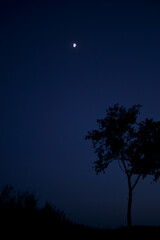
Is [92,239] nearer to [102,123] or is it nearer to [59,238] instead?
[59,238]

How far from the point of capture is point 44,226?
29.0ft

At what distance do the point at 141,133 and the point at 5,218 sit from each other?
67.3 ft

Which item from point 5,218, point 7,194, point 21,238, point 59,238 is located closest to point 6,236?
point 21,238

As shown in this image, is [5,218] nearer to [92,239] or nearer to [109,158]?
[92,239]

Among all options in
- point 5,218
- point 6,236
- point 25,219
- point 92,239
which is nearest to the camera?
point 6,236

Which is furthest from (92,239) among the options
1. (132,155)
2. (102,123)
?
(102,123)

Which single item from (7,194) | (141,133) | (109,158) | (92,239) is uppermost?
(141,133)

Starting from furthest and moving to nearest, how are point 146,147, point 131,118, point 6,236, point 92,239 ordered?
point 131,118, point 146,147, point 92,239, point 6,236

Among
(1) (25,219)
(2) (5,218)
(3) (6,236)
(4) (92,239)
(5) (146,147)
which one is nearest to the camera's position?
(3) (6,236)

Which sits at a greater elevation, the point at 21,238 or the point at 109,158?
the point at 109,158

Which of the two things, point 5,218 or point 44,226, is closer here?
point 5,218

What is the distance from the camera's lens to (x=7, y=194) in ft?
34.6

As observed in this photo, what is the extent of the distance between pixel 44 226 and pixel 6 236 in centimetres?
252

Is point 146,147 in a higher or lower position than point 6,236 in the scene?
higher
